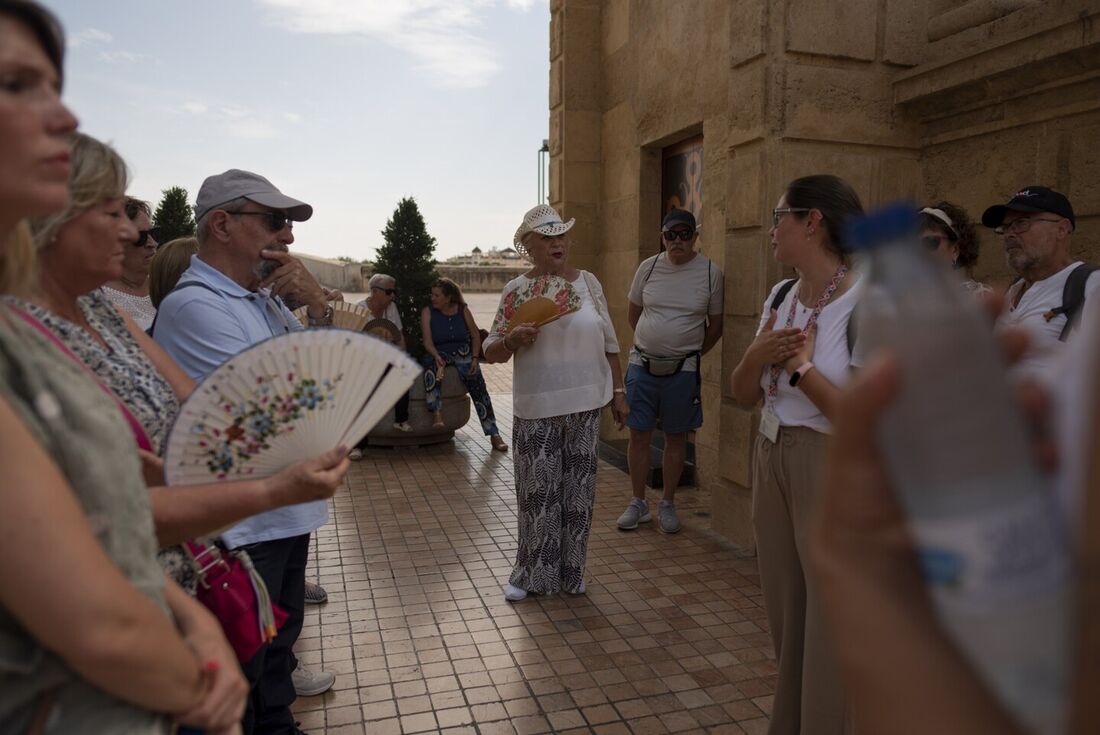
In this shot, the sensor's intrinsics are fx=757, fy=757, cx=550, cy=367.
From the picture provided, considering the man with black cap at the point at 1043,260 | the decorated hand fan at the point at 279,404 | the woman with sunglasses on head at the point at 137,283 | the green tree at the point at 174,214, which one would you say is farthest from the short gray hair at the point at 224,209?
the green tree at the point at 174,214

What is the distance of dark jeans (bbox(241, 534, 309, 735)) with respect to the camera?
2.71 metres

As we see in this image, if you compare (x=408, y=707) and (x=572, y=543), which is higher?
(x=572, y=543)

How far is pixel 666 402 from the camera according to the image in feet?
18.4

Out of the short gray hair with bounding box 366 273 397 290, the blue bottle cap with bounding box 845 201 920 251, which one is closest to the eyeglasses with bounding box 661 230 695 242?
the short gray hair with bounding box 366 273 397 290

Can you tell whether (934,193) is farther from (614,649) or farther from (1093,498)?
(1093,498)

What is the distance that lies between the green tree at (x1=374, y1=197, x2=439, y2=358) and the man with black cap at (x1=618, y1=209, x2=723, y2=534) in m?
3.69

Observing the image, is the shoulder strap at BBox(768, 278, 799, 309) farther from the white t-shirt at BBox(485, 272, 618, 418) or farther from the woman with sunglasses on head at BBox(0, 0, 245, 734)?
the woman with sunglasses on head at BBox(0, 0, 245, 734)

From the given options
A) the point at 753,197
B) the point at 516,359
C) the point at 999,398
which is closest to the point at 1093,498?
the point at 999,398

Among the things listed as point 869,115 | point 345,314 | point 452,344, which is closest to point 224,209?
point 345,314

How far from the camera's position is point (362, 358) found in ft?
5.70

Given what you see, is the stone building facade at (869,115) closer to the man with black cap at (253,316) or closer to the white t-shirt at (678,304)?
the white t-shirt at (678,304)

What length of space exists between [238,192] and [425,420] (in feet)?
18.2

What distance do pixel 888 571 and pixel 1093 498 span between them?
171 millimetres

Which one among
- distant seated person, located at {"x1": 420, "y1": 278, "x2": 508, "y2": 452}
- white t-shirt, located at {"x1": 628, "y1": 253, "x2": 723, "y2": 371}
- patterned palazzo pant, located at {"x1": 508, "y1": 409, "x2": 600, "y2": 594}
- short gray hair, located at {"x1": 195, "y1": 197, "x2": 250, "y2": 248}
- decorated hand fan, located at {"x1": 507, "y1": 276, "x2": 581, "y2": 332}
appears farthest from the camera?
distant seated person, located at {"x1": 420, "y1": 278, "x2": 508, "y2": 452}
